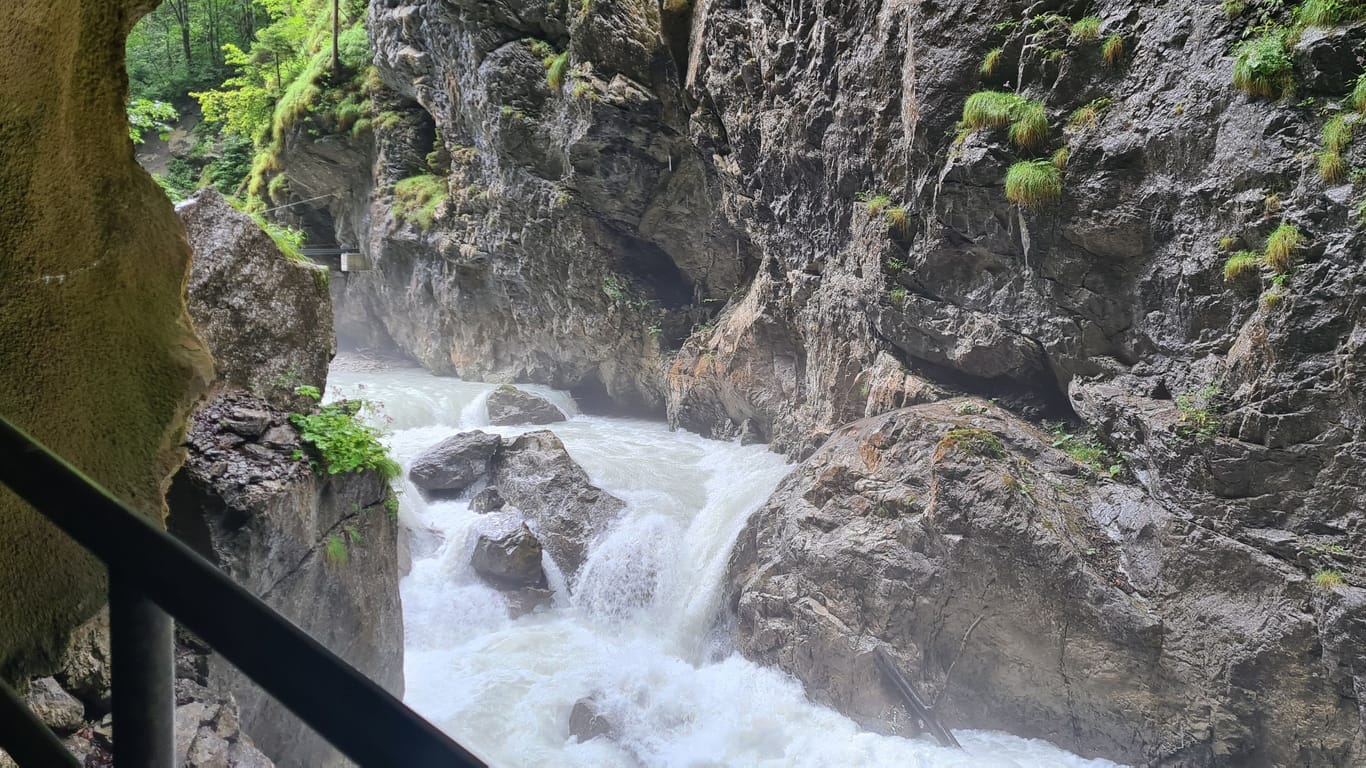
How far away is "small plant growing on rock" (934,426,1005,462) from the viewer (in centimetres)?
851

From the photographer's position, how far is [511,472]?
515 inches

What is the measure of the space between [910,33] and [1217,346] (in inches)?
206

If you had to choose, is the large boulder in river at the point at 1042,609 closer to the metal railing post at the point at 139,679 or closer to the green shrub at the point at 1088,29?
Result: the green shrub at the point at 1088,29

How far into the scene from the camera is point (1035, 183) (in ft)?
27.2

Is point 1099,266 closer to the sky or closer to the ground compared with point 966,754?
closer to the sky

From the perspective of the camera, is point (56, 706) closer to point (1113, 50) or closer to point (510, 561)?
point (510, 561)

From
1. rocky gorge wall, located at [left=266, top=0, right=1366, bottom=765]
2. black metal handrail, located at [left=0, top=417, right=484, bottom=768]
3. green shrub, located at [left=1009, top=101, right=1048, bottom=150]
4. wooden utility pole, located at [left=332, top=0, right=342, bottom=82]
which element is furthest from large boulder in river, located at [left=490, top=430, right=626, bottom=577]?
wooden utility pole, located at [left=332, top=0, right=342, bottom=82]

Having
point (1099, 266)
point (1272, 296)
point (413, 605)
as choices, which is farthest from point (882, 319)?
point (413, 605)

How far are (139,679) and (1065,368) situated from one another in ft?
31.3

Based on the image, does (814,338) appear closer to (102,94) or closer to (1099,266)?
(1099,266)

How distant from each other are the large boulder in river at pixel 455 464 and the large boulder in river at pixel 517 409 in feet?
14.3

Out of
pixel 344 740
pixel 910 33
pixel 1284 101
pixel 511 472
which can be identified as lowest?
pixel 511 472

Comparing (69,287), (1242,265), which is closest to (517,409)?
(1242,265)

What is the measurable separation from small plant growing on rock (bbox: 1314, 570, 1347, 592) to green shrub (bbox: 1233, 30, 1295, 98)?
424 centimetres
